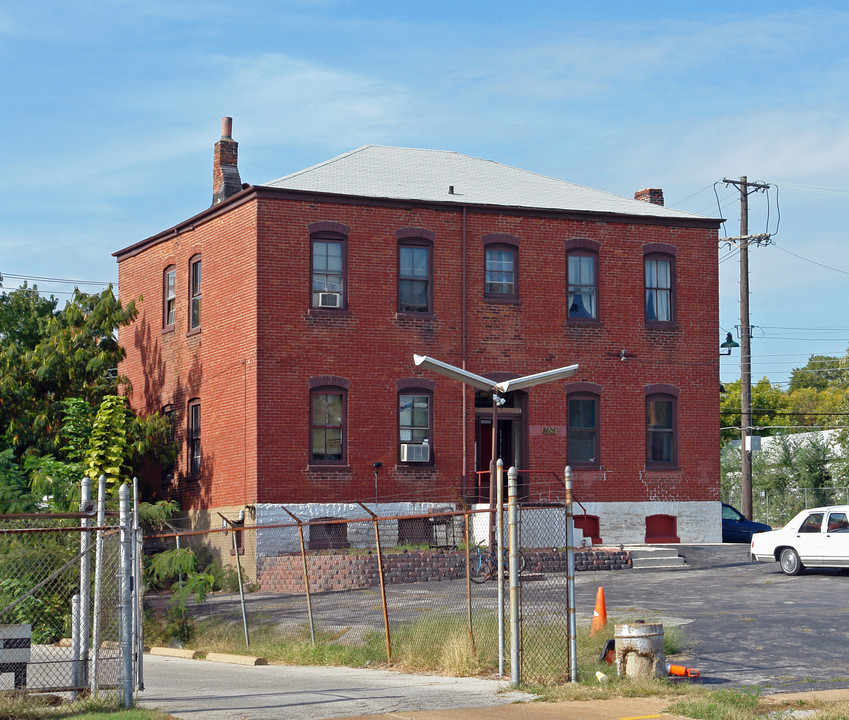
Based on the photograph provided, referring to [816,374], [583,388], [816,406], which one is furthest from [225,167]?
[816,374]

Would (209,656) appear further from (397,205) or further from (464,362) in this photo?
(397,205)

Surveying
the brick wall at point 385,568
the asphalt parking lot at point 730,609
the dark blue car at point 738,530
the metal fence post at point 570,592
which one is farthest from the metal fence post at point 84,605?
the dark blue car at point 738,530

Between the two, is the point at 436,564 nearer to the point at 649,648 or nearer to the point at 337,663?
the point at 337,663

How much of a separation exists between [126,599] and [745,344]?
34.4 m

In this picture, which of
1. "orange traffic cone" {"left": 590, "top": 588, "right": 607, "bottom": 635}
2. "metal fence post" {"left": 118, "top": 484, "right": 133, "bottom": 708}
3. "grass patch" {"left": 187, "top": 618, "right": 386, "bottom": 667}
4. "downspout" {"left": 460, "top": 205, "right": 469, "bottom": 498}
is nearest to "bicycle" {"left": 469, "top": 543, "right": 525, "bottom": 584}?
"grass patch" {"left": 187, "top": 618, "right": 386, "bottom": 667}

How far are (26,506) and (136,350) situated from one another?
38.7ft

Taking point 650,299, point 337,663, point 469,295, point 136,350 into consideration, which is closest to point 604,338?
→ point 650,299

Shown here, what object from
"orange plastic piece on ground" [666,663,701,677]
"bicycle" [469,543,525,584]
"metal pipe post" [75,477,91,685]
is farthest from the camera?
"bicycle" [469,543,525,584]

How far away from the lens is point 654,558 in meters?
28.4

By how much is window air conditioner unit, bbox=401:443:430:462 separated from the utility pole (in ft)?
49.0

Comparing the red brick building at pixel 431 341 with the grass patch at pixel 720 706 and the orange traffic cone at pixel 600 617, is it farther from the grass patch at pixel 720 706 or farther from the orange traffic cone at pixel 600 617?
the grass patch at pixel 720 706

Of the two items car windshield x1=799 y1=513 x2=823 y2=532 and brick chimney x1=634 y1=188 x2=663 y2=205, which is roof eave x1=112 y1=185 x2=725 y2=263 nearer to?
brick chimney x1=634 y1=188 x2=663 y2=205

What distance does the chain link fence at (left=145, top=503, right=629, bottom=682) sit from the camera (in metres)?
15.4

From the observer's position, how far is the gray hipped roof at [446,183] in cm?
3145
